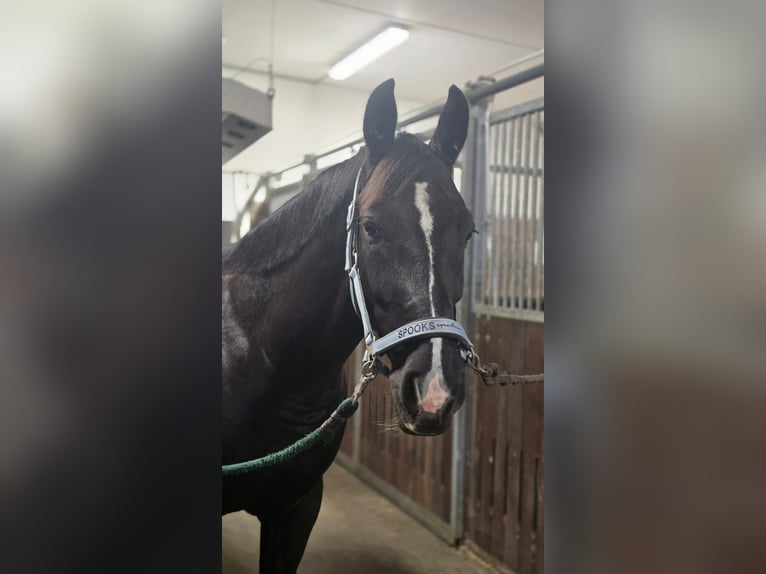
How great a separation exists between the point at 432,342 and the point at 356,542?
361 mm

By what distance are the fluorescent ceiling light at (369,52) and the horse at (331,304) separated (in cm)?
6

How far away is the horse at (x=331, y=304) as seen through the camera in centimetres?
73

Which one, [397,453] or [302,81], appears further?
[397,453]

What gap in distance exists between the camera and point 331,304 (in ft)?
2.60

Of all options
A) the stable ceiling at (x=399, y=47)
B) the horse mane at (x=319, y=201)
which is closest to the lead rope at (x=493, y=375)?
the horse mane at (x=319, y=201)

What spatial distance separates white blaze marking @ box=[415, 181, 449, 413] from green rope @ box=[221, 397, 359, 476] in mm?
111

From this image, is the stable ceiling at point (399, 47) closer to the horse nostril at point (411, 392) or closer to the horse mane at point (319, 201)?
the horse mane at point (319, 201)

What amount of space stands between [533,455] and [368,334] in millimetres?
600

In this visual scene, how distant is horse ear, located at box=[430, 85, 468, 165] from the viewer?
79 centimetres

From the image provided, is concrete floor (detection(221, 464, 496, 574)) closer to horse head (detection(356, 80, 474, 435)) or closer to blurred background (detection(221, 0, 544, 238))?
horse head (detection(356, 80, 474, 435))

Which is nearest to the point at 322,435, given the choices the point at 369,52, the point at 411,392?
the point at 411,392

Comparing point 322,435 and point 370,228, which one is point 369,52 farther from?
point 322,435

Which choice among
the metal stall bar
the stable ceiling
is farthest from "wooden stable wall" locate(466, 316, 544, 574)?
the stable ceiling
